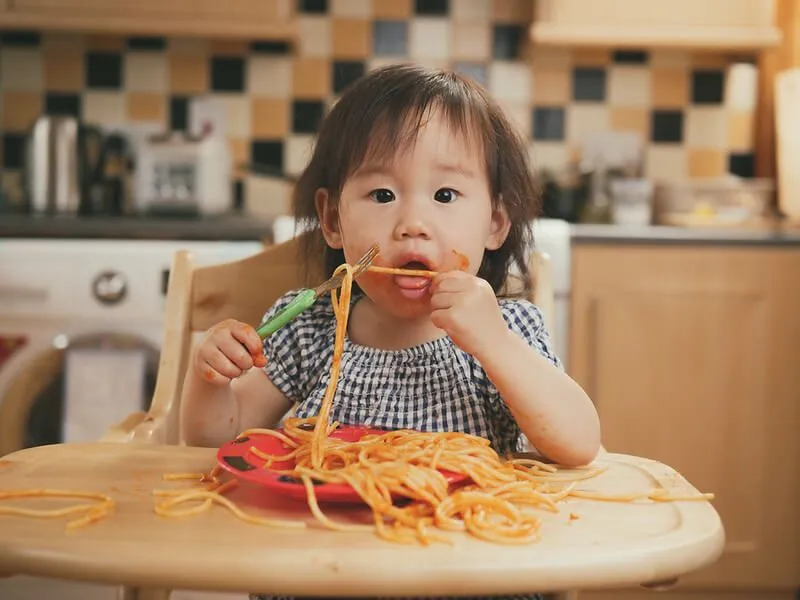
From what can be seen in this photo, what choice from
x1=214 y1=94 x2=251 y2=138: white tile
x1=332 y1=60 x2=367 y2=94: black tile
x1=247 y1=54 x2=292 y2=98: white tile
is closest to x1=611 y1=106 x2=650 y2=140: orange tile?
x1=332 y1=60 x2=367 y2=94: black tile

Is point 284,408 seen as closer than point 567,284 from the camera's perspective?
Yes

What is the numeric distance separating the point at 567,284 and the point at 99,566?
1841mm

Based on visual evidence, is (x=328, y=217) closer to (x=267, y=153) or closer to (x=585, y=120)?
(x=267, y=153)

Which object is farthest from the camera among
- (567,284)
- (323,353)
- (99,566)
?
(567,284)

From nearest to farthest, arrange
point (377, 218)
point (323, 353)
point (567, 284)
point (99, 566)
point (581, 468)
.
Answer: point (99, 566), point (581, 468), point (377, 218), point (323, 353), point (567, 284)

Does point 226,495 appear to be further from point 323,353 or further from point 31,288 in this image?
point 31,288

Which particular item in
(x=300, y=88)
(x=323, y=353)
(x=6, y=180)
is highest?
(x=300, y=88)

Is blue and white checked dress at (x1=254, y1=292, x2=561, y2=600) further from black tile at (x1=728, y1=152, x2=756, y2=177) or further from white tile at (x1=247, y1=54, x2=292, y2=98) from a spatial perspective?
black tile at (x1=728, y1=152, x2=756, y2=177)

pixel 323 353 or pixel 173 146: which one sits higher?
pixel 173 146

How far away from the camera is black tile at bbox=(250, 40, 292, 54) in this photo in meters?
3.01

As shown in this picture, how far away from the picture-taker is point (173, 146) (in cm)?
271

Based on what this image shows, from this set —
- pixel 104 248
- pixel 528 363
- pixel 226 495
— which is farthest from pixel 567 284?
pixel 226 495

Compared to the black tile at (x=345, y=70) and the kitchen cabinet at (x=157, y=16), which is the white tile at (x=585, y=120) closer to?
the black tile at (x=345, y=70)

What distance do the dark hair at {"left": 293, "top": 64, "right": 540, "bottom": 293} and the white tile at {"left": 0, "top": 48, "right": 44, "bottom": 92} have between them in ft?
6.71
